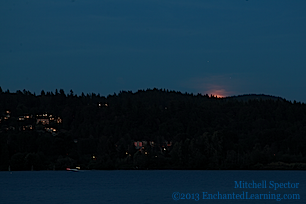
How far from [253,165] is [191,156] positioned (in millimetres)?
22055

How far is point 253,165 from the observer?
181875 millimetres

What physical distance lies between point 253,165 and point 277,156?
1276cm

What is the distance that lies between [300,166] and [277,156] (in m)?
9.58
